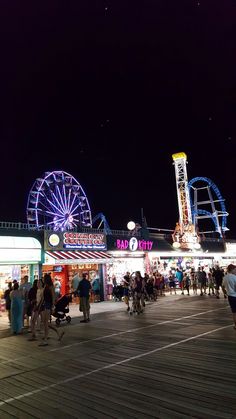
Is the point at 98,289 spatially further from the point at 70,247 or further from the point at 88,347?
the point at 88,347

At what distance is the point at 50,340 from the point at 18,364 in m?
2.50

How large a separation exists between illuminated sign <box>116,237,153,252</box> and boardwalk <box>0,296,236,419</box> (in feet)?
39.7

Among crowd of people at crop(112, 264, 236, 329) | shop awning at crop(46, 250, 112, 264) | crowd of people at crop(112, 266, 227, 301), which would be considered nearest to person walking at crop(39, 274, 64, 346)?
crowd of people at crop(112, 264, 236, 329)

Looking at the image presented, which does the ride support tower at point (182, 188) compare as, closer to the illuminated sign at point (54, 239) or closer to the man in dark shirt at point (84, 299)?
the illuminated sign at point (54, 239)

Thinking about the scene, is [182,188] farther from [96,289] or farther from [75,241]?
[75,241]

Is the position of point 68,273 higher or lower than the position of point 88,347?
higher

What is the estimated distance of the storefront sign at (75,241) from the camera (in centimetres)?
1836

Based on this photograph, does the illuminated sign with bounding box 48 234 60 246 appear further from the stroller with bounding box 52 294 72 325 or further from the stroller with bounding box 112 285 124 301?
the stroller with bounding box 52 294 72 325

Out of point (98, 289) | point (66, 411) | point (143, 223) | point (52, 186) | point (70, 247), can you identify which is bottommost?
point (66, 411)

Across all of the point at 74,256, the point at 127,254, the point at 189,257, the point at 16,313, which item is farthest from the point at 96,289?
the point at 189,257

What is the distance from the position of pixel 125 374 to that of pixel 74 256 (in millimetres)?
12778

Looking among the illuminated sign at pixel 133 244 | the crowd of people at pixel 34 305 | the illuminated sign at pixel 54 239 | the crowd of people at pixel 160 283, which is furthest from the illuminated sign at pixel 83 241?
the crowd of people at pixel 34 305

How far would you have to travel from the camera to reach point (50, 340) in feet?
31.8

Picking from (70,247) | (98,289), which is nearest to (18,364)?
(70,247)
